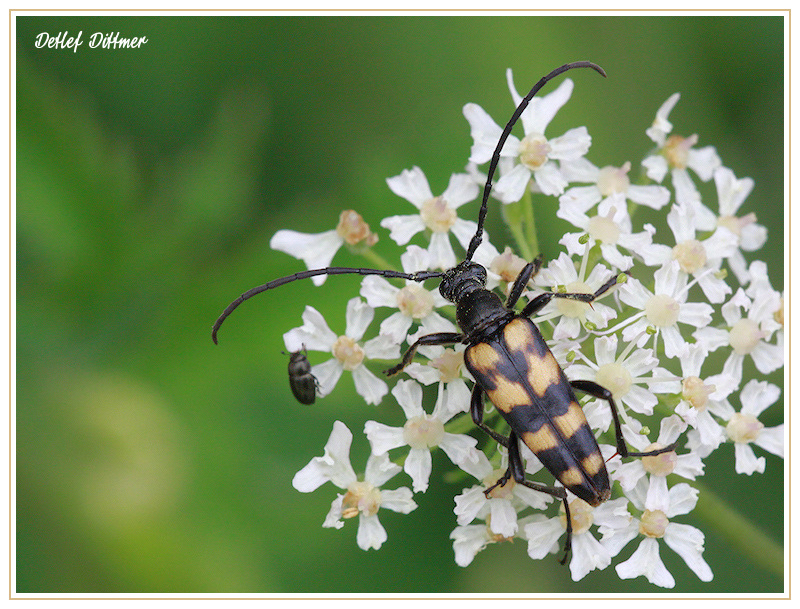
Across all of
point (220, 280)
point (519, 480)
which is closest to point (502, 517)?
point (519, 480)

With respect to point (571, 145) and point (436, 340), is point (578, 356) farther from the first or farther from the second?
point (571, 145)

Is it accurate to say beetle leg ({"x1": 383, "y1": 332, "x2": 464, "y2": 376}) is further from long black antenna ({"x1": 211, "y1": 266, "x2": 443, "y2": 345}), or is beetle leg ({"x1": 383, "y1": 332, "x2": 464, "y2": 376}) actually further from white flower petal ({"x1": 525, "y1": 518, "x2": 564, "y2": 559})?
white flower petal ({"x1": 525, "y1": 518, "x2": 564, "y2": 559})

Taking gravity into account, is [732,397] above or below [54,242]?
below

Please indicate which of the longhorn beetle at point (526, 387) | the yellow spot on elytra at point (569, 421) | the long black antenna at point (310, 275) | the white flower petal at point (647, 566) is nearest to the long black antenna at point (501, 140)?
the longhorn beetle at point (526, 387)

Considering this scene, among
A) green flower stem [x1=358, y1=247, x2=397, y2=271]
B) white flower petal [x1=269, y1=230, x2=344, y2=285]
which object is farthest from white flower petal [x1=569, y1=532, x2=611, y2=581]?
white flower petal [x1=269, y1=230, x2=344, y2=285]

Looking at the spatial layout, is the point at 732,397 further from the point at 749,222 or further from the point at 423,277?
the point at 423,277

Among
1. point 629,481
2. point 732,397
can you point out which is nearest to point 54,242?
point 629,481
